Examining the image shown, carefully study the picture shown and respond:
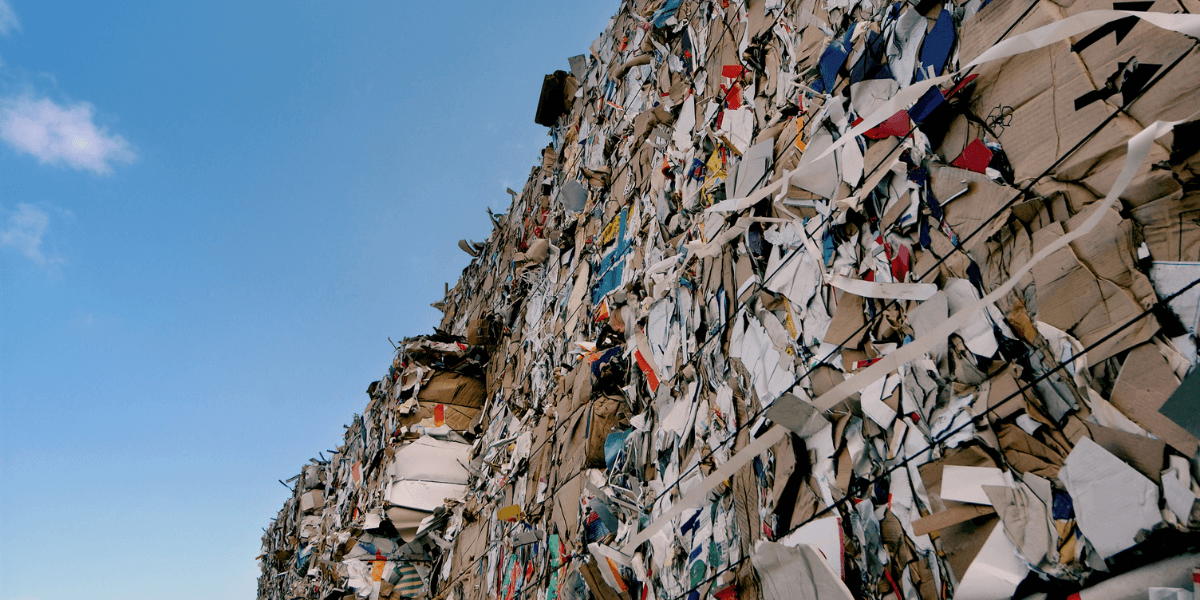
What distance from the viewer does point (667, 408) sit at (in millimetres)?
2186

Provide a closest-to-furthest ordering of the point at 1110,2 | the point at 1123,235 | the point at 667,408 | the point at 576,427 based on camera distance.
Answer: the point at 1123,235 → the point at 1110,2 → the point at 667,408 → the point at 576,427

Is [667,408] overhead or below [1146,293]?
overhead

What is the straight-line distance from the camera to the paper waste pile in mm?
975

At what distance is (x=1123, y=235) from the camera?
3.31 ft

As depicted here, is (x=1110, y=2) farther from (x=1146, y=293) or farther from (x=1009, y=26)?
(x=1146, y=293)

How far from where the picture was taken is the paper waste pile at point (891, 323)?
3.20 ft

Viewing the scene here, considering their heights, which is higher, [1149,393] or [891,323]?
[891,323]

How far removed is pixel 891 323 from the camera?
4.47 ft

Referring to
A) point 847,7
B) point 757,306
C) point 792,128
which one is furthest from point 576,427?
point 847,7

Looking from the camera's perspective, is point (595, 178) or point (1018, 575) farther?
point (595, 178)

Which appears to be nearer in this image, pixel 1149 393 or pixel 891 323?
pixel 1149 393

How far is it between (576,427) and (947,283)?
1786 mm

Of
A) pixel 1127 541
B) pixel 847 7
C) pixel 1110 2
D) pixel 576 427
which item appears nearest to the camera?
pixel 1127 541

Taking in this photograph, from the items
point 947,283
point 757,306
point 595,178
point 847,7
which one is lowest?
point 947,283
